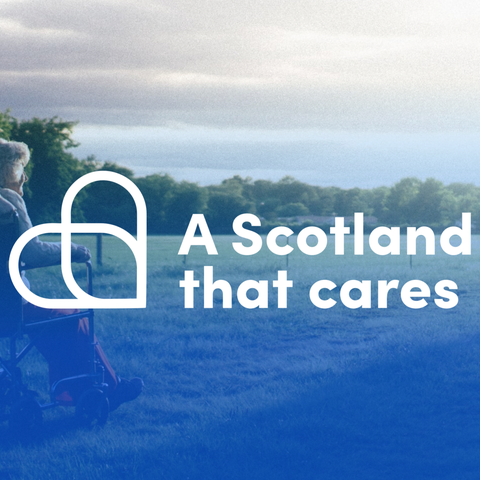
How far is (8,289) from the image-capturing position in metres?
4.96

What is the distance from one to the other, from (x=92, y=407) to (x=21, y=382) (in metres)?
0.57

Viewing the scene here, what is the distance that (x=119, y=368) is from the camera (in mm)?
7691

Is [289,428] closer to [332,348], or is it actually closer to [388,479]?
[388,479]

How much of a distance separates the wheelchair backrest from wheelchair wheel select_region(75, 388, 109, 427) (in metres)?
0.74

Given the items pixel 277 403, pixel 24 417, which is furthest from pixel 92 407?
pixel 277 403

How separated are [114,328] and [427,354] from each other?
14.8 feet

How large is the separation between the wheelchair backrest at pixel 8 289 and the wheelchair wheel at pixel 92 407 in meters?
0.74

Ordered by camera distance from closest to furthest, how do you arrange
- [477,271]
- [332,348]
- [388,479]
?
[388,479] < [332,348] < [477,271]

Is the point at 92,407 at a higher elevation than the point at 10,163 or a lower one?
lower

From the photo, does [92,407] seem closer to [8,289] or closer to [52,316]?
[52,316]

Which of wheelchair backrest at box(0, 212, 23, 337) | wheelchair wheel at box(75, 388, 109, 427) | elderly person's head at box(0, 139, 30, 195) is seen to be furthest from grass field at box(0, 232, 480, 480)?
elderly person's head at box(0, 139, 30, 195)

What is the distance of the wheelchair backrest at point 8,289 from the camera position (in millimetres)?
4902

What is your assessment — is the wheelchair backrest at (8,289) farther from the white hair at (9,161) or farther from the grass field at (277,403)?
the grass field at (277,403)

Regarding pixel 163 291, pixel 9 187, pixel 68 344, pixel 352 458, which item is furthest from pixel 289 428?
pixel 163 291
